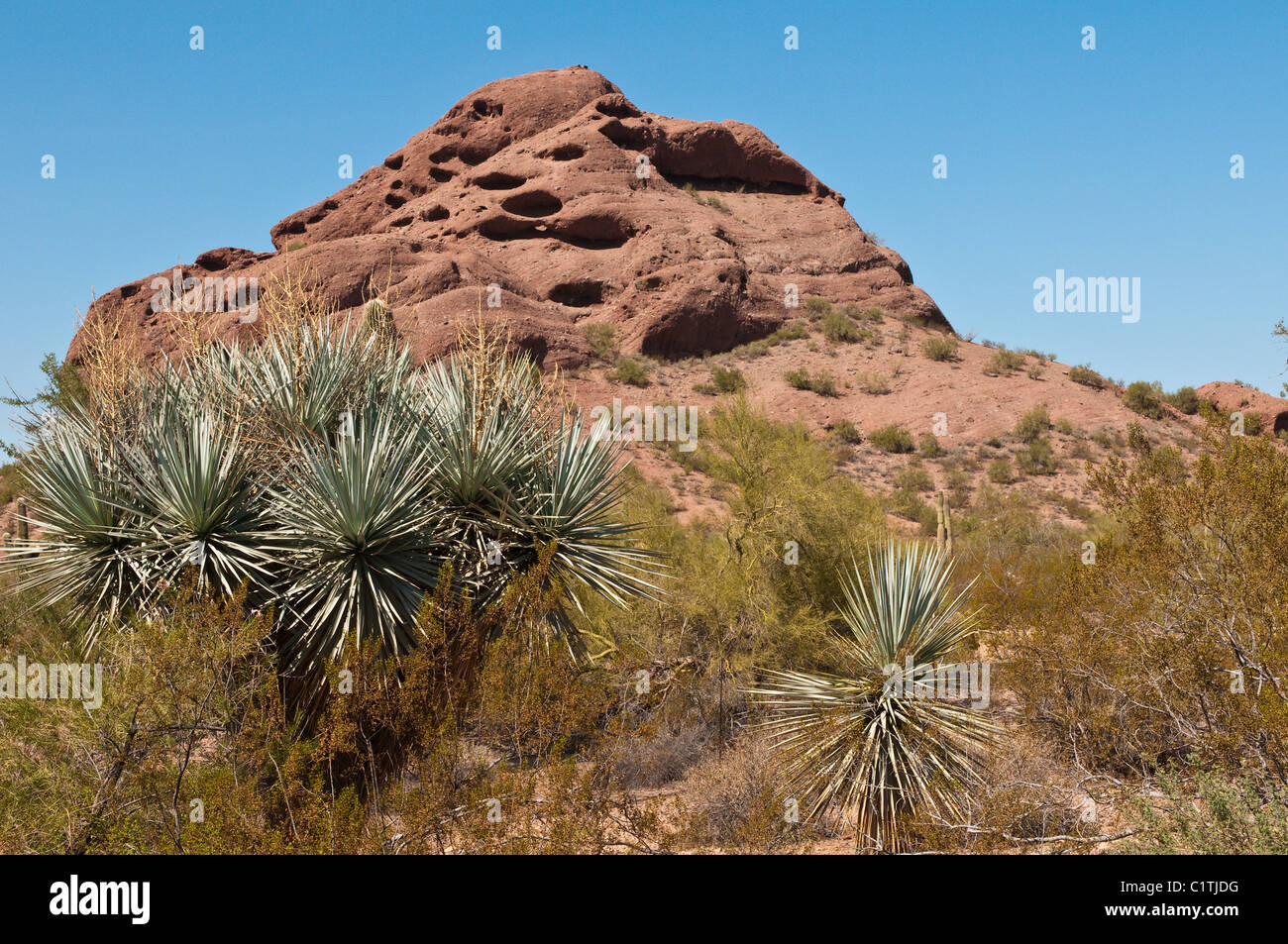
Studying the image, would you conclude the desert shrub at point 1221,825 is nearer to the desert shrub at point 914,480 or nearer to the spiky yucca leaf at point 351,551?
the spiky yucca leaf at point 351,551

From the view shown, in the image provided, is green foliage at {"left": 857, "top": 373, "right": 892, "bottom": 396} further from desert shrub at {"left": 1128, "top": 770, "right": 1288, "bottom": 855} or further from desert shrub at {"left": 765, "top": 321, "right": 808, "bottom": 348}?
desert shrub at {"left": 1128, "top": 770, "right": 1288, "bottom": 855}

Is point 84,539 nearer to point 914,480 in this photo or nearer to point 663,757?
point 663,757

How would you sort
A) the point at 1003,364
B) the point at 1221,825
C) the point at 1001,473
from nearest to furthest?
the point at 1221,825 → the point at 1001,473 → the point at 1003,364

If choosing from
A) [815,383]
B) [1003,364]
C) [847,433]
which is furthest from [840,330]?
[847,433]

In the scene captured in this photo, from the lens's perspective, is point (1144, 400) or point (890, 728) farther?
point (1144, 400)

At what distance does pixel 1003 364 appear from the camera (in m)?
36.7

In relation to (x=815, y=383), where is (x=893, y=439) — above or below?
below

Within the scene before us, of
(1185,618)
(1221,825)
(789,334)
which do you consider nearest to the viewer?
(1221,825)

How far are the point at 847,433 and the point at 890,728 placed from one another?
24.2 meters

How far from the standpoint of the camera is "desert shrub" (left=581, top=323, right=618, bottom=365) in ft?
119

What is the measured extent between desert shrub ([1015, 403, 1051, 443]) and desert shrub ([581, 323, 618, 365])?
15502 millimetres

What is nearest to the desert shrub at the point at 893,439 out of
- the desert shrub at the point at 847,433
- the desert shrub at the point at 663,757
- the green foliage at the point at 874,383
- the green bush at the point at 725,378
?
the desert shrub at the point at 847,433

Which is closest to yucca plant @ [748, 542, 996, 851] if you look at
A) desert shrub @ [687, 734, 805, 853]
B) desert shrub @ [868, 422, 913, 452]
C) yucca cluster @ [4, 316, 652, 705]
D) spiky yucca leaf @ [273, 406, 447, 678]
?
desert shrub @ [687, 734, 805, 853]

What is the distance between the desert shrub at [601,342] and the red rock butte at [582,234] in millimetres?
487
